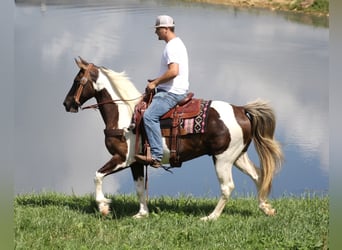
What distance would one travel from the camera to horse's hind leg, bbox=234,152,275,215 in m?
6.54

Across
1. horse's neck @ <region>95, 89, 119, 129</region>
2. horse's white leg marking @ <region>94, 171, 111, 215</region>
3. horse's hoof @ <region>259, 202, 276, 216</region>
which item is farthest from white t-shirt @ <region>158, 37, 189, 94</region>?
horse's hoof @ <region>259, 202, 276, 216</region>

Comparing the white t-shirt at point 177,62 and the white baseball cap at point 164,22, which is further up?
the white baseball cap at point 164,22

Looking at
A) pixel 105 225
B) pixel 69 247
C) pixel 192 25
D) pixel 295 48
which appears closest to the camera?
pixel 69 247

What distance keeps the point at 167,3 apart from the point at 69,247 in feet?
40.3

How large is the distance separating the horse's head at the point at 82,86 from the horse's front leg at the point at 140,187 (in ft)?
2.96

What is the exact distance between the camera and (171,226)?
232 inches

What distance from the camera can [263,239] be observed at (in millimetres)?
5414

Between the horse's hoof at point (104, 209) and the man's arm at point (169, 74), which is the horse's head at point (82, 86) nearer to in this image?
the man's arm at point (169, 74)

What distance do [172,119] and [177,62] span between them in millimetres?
586

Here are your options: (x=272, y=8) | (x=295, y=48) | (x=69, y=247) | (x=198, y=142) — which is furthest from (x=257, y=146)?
(x=272, y=8)

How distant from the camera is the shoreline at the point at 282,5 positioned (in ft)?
43.1

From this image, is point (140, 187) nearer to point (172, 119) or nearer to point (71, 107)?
point (172, 119)

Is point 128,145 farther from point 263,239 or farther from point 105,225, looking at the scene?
point 263,239

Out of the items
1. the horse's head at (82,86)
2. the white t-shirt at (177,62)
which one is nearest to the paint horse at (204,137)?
the horse's head at (82,86)
